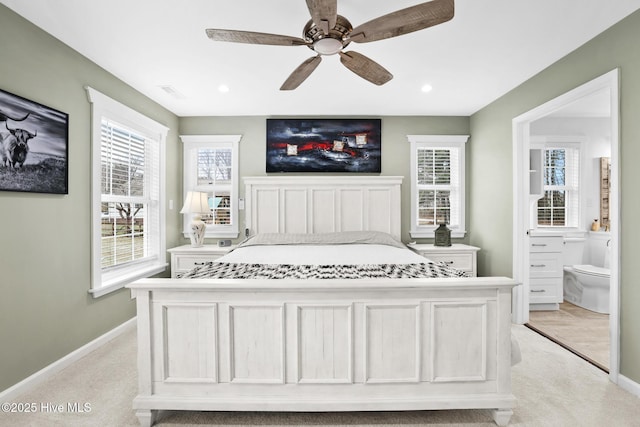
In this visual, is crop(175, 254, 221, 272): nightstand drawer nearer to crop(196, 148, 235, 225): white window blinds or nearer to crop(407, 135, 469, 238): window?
crop(196, 148, 235, 225): white window blinds

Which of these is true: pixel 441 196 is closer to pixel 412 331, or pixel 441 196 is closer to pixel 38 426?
pixel 412 331

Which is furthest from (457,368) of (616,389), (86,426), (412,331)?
(86,426)

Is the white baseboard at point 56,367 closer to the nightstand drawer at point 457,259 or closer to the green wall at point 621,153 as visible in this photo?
the nightstand drawer at point 457,259

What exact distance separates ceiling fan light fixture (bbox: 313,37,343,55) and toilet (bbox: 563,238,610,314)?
12.4 ft

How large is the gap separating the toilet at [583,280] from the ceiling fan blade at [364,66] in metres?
3.37

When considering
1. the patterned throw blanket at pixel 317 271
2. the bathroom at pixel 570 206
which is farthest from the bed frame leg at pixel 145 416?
the bathroom at pixel 570 206

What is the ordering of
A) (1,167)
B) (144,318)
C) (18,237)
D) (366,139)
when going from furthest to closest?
(366,139), (18,237), (1,167), (144,318)

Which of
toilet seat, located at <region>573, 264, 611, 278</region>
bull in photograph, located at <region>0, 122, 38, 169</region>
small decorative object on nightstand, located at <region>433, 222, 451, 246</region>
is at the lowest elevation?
toilet seat, located at <region>573, 264, 611, 278</region>

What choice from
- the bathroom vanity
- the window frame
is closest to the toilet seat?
the bathroom vanity

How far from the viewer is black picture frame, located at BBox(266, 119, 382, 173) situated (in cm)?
415

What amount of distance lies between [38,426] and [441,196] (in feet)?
14.5

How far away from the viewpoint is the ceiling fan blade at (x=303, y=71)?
207cm

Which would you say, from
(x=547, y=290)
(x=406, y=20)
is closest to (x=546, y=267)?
(x=547, y=290)

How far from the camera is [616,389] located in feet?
6.70
